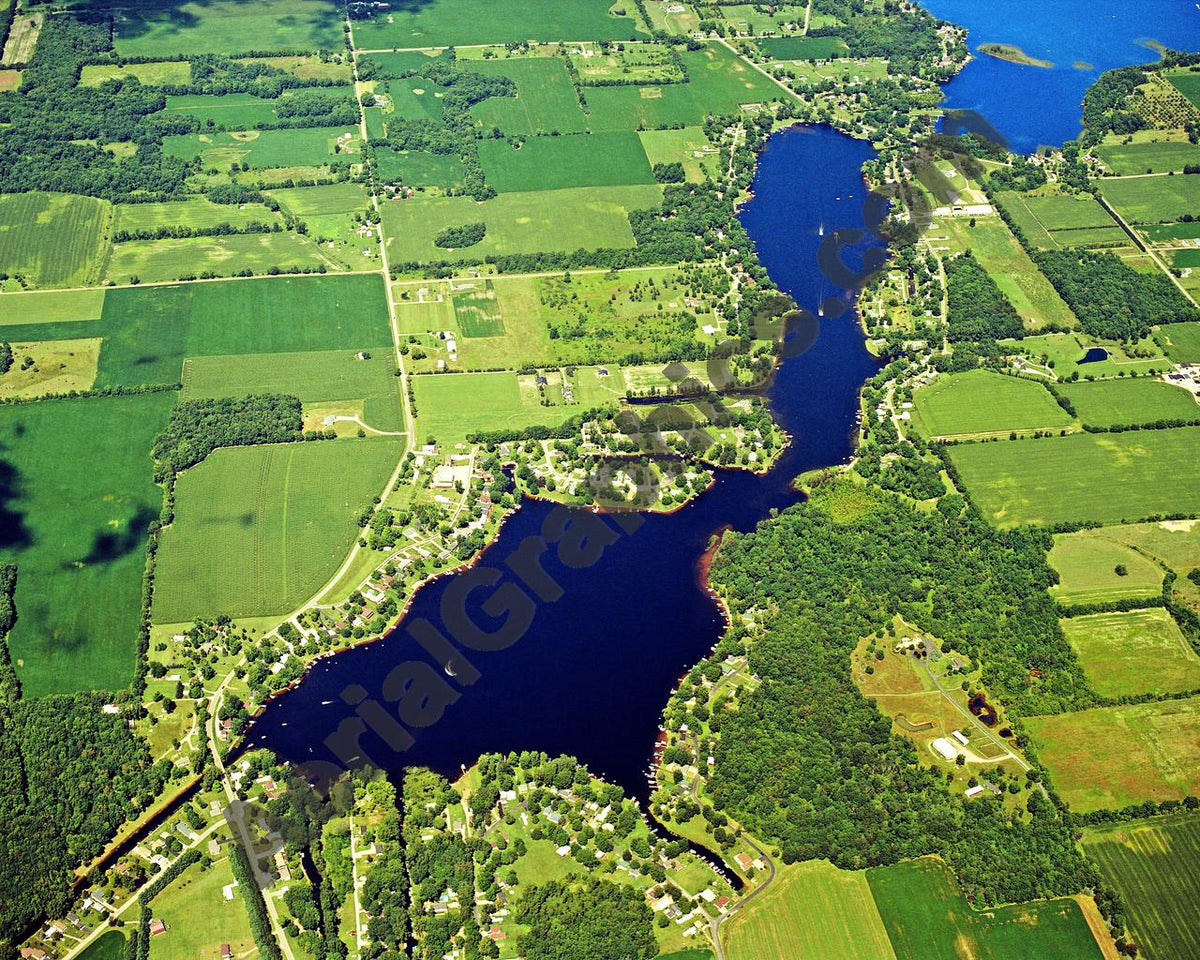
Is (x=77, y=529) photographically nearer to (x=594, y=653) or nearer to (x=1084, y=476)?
(x=594, y=653)

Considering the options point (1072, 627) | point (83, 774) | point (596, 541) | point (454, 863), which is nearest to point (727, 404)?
point (596, 541)

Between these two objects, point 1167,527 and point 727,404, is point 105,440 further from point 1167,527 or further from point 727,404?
point 1167,527

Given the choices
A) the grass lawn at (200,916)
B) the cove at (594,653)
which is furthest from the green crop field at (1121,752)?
the grass lawn at (200,916)

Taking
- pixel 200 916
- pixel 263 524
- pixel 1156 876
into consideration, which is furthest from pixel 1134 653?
pixel 200 916

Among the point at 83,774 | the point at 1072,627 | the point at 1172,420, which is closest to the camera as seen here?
the point at 83,774

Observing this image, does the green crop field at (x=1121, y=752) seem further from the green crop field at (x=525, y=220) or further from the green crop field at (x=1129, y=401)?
the green crop field at (x=525, y=220)

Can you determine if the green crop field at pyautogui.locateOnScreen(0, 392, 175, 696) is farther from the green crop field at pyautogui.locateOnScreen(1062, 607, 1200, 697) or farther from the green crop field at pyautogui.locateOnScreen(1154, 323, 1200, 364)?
the green crop field at pyautogui.locateOnScreen(1154, 323, 1200, 364)

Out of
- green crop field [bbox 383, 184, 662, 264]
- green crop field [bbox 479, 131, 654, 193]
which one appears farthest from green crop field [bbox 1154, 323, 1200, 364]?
green crop field [bbox 479, 131, 654, 193]
